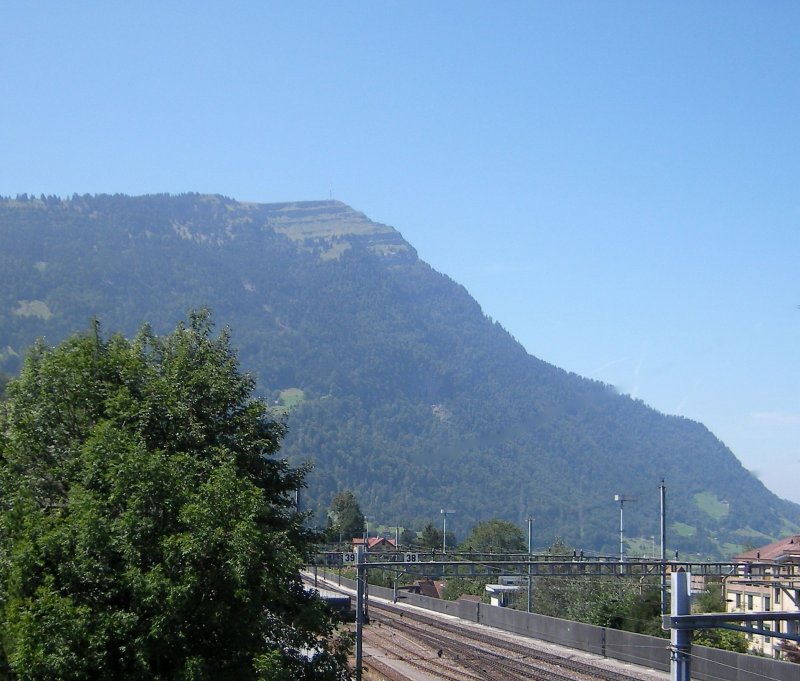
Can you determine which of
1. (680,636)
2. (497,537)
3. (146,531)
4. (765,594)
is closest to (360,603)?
(146,531)

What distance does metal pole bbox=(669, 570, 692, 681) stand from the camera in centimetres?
1675

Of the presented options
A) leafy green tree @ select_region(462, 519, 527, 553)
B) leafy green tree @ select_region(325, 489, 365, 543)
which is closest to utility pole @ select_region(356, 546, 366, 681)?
leafy green tree @ select_region(325, 489, 365, 543)

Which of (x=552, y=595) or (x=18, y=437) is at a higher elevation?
(x=18, y=437)

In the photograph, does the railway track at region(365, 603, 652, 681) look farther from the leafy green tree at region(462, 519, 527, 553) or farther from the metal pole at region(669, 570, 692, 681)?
the leafy green tree at region(462, 519, 527, 553)

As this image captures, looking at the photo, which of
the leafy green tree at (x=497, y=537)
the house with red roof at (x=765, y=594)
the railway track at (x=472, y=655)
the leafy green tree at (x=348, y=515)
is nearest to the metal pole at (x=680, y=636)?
the railway track at (x=472, y=655)

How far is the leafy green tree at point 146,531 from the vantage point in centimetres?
1688

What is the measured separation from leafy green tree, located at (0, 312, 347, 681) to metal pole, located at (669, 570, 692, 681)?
688 centimetres

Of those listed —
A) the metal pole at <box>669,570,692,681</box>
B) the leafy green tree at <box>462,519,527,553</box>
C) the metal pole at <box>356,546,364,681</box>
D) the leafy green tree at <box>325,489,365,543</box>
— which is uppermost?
the metal pole at <box>669,570,692,681</box>

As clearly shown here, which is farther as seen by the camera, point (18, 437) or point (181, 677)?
point (18, 437)

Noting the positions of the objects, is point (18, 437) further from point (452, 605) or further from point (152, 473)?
point (452, 605)

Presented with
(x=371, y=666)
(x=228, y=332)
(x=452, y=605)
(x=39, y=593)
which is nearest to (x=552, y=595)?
(x=452, y=605)

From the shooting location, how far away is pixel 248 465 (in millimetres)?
20641

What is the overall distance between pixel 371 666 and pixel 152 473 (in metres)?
27.9

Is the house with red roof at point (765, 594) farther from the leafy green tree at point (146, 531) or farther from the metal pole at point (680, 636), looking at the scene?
the leafy green tree at point (146, 531)
